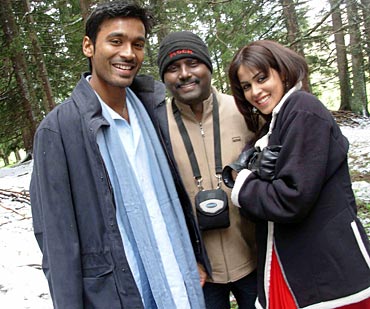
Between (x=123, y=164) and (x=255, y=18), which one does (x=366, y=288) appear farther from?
(x=255, y=18)

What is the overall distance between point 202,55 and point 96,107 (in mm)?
890

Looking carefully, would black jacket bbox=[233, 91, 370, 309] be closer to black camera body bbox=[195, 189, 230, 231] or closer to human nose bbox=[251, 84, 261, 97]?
human nose bbox=[251, 84, 261, 97]

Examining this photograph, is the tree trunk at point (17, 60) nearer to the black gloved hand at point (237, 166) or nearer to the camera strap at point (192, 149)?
the camera strap at point (192, 149)

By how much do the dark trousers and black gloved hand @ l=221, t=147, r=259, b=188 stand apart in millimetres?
742

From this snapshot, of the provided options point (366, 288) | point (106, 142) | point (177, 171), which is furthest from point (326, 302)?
point (106, 142)

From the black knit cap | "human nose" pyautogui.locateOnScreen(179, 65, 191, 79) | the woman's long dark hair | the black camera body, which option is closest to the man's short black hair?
the black knit cap

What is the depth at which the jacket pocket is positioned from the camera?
1.79 meters

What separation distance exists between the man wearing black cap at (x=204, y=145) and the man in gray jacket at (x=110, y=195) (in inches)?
8.4

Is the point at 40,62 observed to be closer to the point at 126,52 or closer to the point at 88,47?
the point at 88,47

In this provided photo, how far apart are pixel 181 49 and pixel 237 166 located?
0.89 m

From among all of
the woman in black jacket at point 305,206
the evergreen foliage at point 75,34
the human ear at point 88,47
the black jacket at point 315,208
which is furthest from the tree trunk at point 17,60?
the black jacket at point 315,208

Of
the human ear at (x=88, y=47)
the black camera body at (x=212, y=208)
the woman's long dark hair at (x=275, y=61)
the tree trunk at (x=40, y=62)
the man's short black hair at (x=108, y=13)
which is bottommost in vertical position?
the black camera body at (x=212, y=208)

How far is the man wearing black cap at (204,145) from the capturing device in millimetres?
2387

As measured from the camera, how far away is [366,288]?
1.80 meters
